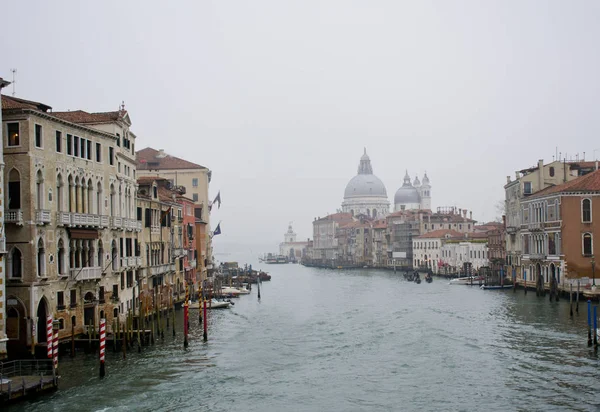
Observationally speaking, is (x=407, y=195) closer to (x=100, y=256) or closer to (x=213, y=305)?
(x=213, y=305)

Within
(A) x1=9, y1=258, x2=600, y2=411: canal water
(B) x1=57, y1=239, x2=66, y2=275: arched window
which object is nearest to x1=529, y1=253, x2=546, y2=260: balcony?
(A) x1=9, y1=258, x2=600, y2=411: canal water

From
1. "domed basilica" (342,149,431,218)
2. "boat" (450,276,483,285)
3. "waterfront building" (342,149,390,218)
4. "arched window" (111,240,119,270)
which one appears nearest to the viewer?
"arched window" (111,240,119,270)

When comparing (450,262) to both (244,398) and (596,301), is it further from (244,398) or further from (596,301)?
(244,398)

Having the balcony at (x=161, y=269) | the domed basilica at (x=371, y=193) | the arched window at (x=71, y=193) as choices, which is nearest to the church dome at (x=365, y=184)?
the domed basilica at (x=371, y=193)

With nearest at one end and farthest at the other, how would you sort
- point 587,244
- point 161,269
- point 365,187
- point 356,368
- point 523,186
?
point 356,368, point 161,269, point 587,244, point 523,186, point 365,187

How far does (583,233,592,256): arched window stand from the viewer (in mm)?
41969

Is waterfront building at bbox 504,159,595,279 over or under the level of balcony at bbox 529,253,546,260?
over

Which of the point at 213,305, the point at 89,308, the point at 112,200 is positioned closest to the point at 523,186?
the point at 213,305

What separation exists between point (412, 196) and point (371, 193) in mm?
16203

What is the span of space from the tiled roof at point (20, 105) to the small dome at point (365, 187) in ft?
466

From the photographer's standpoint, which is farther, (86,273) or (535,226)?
(535,226)

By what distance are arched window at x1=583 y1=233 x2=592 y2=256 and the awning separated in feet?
83.9

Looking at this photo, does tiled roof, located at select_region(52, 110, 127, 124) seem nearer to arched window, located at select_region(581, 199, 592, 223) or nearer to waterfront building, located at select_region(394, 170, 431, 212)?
arched window, located at select_region(581, 199, 592, 223)

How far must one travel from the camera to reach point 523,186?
50375 millimetres
